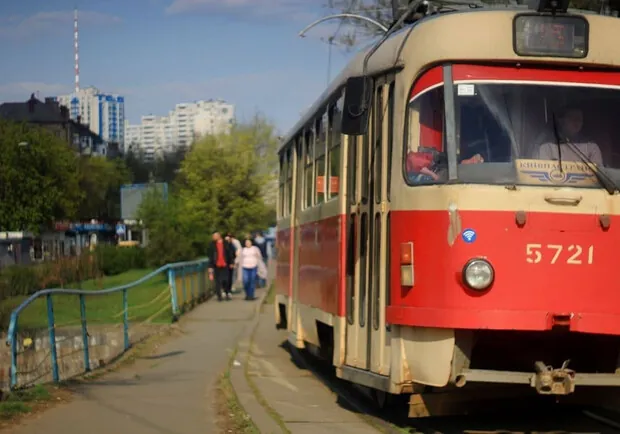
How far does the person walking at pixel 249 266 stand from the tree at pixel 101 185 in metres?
46.6

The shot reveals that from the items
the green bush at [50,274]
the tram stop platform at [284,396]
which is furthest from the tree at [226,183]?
the tram stop platform at [284,396]

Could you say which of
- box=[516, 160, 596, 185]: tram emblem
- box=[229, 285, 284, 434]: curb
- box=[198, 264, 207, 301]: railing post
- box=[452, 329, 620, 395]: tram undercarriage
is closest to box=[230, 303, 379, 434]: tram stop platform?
box=[229, 285, 284, 434]: curb

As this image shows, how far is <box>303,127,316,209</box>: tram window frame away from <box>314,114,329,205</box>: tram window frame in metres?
0.28

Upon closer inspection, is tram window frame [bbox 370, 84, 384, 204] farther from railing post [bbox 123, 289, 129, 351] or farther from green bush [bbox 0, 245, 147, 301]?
green bush [bbox 0, 245, 147, 301]

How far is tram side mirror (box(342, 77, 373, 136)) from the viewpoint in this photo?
909 cm

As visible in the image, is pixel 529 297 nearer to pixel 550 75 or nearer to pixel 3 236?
pixel 550 75

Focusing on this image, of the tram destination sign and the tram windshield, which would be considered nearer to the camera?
the tram windshield

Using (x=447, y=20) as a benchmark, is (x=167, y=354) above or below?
below

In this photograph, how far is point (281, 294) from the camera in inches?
668

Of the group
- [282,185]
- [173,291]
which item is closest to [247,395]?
[282,185]

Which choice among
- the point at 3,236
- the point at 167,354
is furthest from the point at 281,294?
the point at 3,236

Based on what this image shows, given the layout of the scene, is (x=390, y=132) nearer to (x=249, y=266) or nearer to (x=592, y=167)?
(x=592, y=167)

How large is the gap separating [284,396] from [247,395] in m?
0.62

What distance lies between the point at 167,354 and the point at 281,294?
6.42ft
